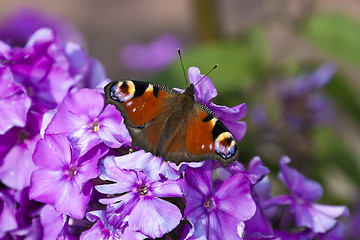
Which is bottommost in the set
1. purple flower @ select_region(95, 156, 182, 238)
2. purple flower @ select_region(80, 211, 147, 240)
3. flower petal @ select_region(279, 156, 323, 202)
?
flower petal @ select_region(279, 156, 323, 202)

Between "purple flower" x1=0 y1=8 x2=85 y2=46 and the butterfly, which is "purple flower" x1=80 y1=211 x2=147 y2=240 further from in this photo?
"purple flower" x1=0 y1=8 x2=85 y2=46

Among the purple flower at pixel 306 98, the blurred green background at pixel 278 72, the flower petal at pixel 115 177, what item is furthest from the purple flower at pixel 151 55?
the flower petal at pixel 115 177

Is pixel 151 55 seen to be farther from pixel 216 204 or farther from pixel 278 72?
pixel 216 204

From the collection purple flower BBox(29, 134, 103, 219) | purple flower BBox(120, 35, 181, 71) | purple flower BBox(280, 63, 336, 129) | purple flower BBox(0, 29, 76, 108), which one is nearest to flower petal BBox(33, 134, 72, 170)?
purple flower BBox(29, 134, 103, 219)

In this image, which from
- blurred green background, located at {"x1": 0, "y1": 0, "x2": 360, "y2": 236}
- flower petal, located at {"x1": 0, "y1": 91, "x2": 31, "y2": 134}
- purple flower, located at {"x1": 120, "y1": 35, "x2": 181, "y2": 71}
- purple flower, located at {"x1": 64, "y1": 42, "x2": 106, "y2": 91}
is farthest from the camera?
purple flower, located at {"x1": 120, "y1": 35, "x2": 181, "y2": 71}

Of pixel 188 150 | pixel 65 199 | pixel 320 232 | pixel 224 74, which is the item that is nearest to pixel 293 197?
pixel 320 232

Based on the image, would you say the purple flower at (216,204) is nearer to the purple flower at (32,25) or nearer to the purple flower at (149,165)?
the purple flower at (149,165)
